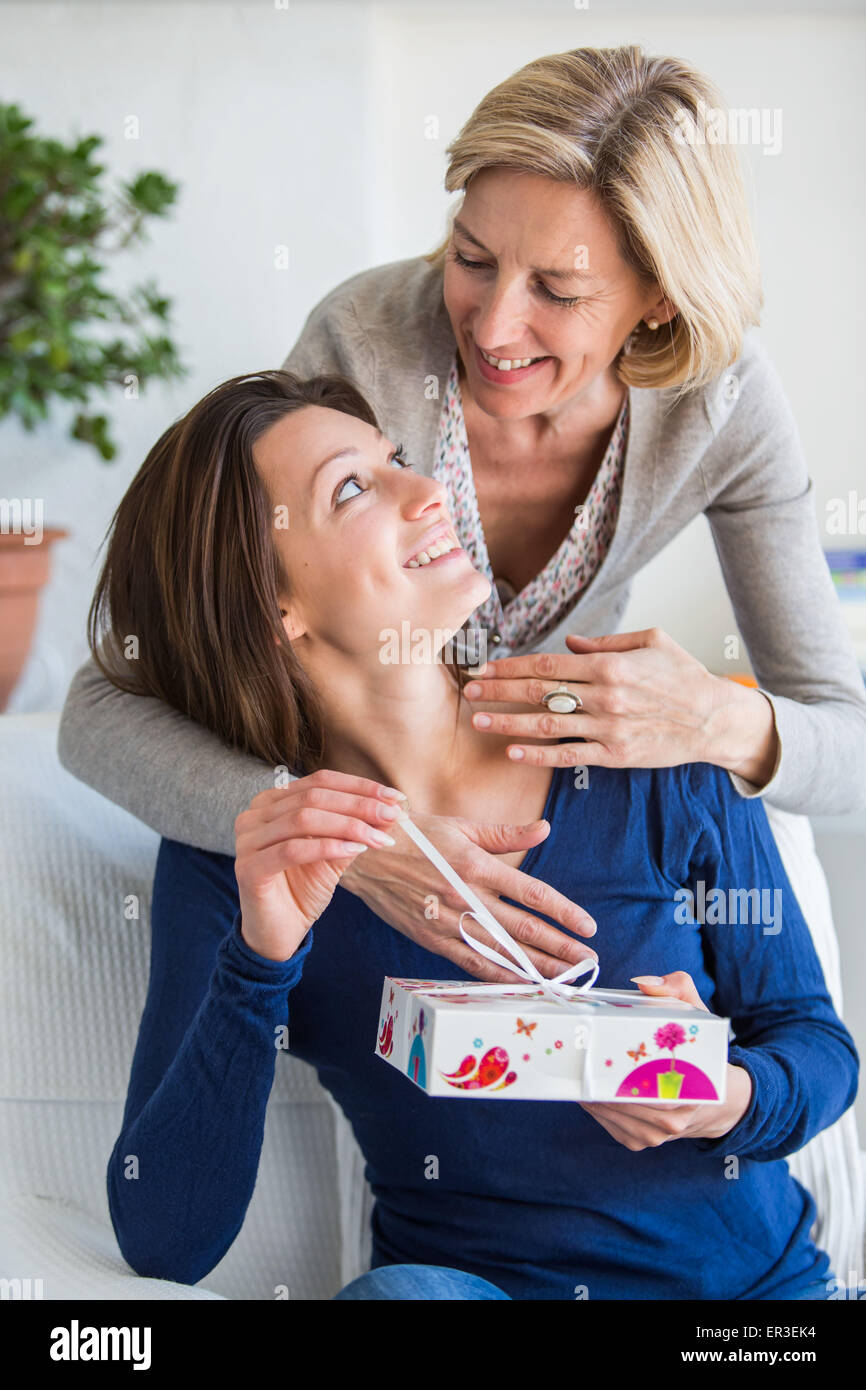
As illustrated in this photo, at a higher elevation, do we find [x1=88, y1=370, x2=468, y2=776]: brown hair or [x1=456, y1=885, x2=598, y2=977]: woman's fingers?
[x1=88, y1=370, x2=468, y2=776]: brown hair

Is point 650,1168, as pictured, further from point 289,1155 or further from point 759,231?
point 759,231

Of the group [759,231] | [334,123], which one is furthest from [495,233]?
[334,123]

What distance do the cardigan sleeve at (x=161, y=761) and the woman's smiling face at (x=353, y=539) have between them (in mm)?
130

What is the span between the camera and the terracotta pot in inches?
81.4

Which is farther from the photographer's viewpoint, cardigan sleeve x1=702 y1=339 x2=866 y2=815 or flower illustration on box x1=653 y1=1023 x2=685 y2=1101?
cardigan sleeve x1=702 y1=339 x2=866 y2=815

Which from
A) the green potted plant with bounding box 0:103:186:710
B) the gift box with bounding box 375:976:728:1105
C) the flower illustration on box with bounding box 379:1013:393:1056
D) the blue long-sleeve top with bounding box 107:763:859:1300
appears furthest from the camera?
the green potted plant with bounding box 0:103:186:710

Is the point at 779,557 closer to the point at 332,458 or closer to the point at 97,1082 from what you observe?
the point at 332,458

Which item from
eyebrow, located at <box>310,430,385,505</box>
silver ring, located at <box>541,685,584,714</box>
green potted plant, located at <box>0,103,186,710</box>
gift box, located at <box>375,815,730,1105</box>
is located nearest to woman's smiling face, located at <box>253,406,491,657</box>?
eyebrow, located at <box>310,430,385,505</box>

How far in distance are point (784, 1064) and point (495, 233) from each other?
678mm

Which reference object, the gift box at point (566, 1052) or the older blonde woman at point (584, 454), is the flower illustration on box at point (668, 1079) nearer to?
the gift box at point (566, 1052)

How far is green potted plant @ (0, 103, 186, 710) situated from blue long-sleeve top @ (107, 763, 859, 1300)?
1188mm

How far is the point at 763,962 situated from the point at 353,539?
1.54ft

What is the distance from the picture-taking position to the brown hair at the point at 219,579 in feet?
3.27

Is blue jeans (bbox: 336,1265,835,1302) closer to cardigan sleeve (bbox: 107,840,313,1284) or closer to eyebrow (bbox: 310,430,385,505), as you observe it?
cardigan sleeve (bbox: 107,840,313,1284)
